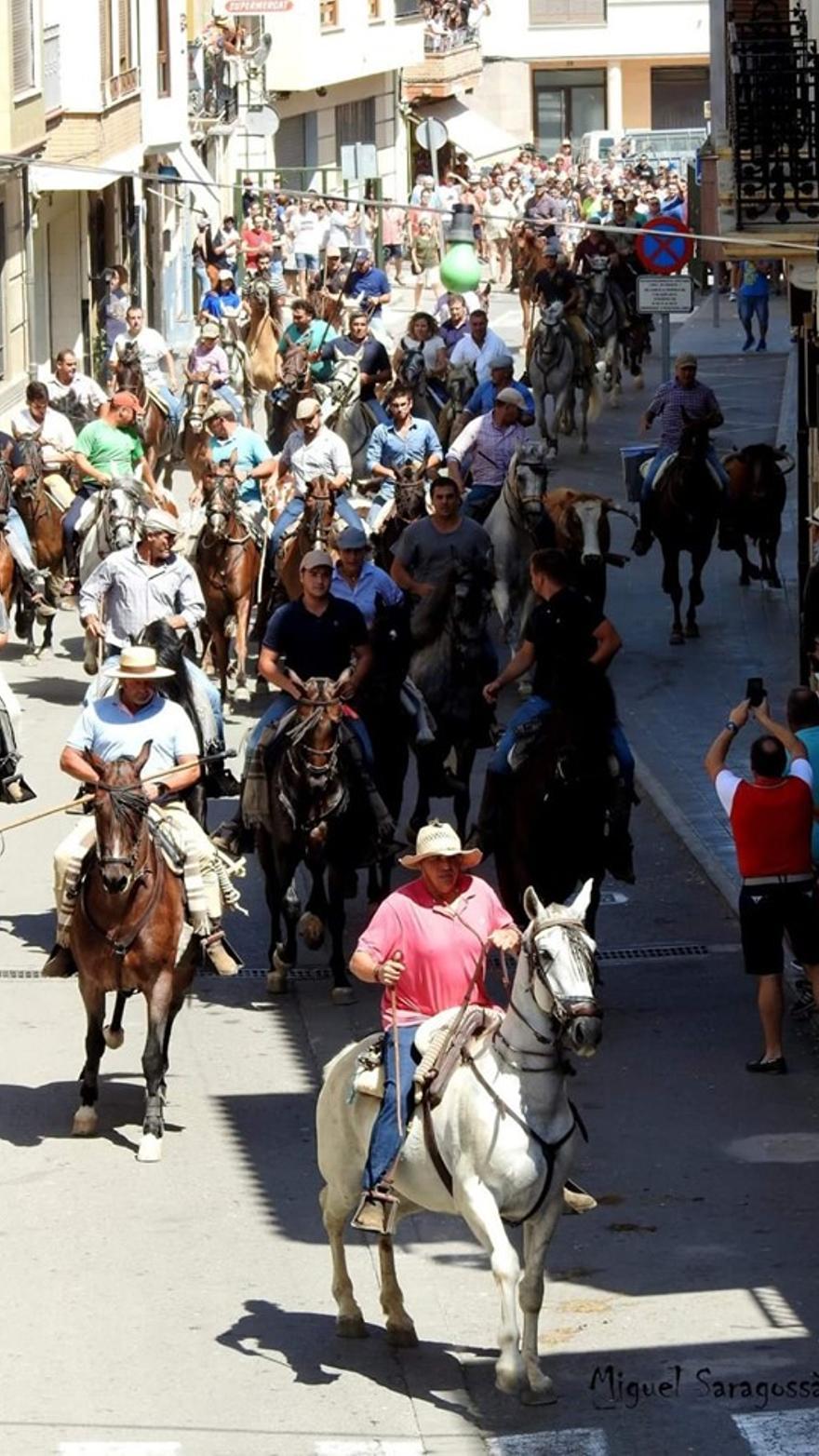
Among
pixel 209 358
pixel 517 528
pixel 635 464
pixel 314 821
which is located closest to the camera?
pixel 314 821

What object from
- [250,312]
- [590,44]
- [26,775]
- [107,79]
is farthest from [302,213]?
[590,44]

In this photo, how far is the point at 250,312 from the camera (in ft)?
125

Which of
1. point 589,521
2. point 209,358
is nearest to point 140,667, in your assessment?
point 589,521

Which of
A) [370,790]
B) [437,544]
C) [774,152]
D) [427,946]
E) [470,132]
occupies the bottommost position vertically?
[370,790]

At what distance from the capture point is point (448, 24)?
7550 cm

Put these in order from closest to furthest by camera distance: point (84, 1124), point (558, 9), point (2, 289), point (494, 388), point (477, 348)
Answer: point (84, 1124) → point (494, 388) → point (477, 348) → point (2, 289) → point (558, 9)

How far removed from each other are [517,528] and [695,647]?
11.8 ft

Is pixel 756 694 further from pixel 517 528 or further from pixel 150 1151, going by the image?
pixel 517 528

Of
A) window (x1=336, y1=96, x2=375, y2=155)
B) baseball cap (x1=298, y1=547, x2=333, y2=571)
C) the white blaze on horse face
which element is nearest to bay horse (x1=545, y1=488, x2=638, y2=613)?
the white blaze on horse face

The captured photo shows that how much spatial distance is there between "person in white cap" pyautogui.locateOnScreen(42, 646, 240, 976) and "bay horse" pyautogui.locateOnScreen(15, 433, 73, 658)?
10.6 metres

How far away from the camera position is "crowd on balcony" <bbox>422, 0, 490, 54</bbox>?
74.2 metres

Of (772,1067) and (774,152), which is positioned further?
(774,152)

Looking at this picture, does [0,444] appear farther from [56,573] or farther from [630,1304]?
[630,1304]

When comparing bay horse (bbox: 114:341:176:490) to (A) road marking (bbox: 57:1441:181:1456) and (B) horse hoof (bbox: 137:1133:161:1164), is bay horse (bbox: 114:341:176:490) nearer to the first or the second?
(B) horse hoof (bbox: 137:1133:161:1164)
